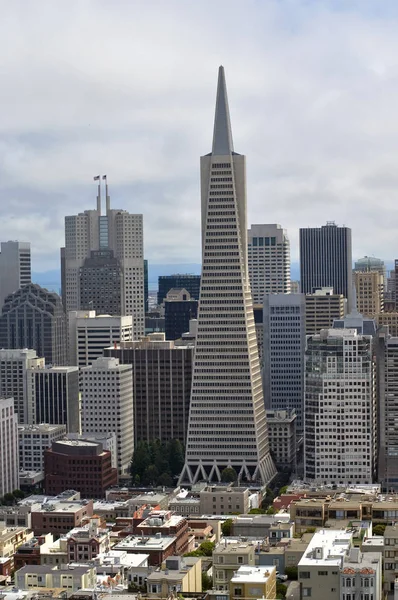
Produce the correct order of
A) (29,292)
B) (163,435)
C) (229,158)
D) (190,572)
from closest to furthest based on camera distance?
(190,572)
(229,158)
(163,435)
(29,292)

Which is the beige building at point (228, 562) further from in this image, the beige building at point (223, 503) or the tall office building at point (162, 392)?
the tall office building at point (162, 392)

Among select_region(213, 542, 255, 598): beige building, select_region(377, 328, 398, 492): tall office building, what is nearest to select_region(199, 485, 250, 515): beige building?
select_region(377, 328, 398, 492): tall office building

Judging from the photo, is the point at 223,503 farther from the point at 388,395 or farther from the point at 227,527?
the point at 388,395

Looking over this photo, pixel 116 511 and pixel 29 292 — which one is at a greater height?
pixel 29 292

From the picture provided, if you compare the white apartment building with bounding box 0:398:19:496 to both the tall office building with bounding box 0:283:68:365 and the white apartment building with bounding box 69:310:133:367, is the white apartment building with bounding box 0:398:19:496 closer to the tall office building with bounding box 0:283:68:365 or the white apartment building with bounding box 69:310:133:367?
the white apartment building with bounding box 69:310:133:367

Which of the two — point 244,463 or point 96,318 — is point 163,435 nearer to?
point 244,463

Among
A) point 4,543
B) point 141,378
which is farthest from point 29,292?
point 4,543

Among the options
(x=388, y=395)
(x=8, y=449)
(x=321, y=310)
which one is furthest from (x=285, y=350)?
(x=8, y=449)

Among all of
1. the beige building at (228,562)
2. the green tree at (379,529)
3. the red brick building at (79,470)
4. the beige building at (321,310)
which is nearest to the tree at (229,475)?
the red brick building at (79,470)
